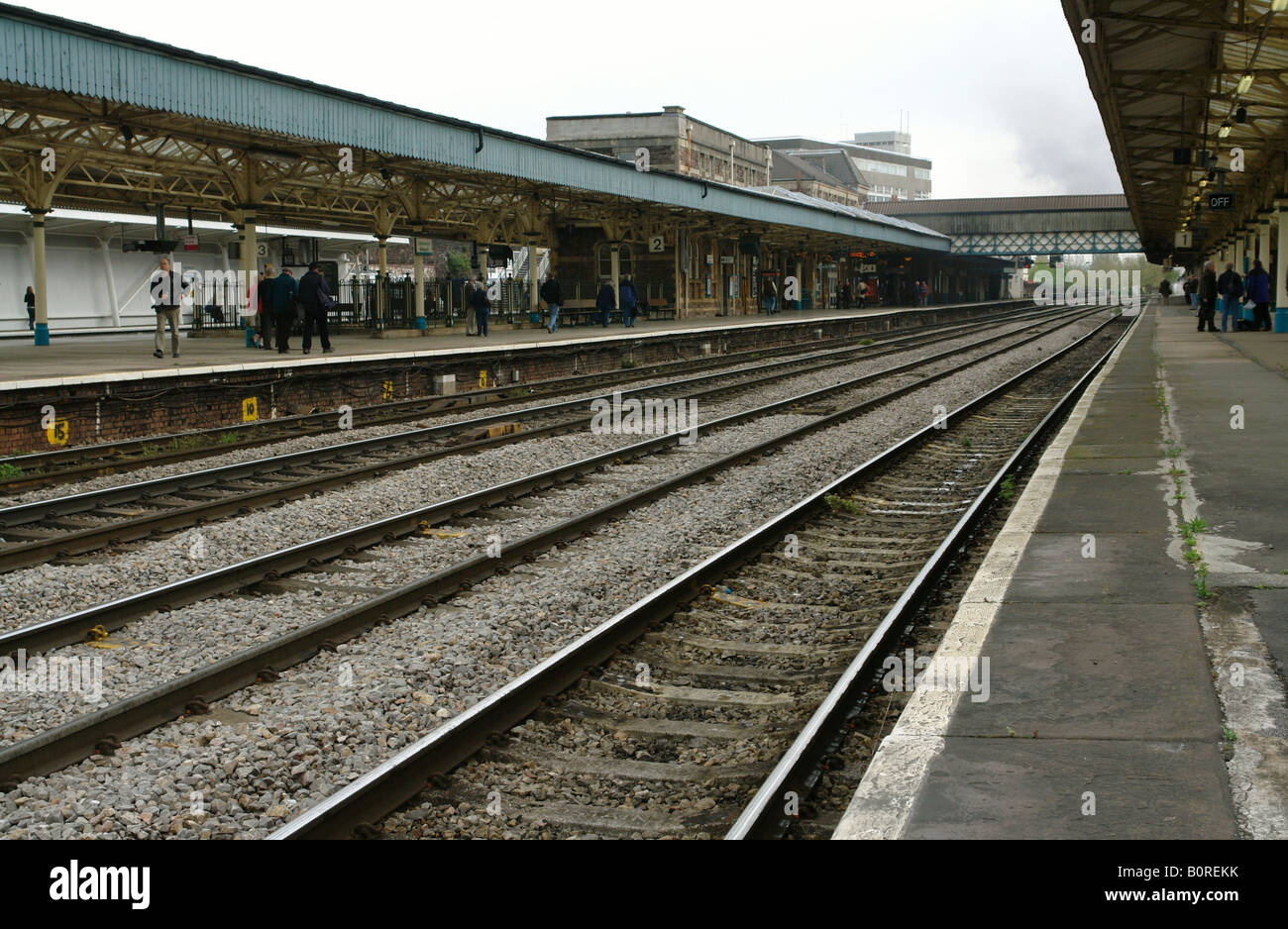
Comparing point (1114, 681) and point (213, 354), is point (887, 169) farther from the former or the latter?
point (1114, 681)

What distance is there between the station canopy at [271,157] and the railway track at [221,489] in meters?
5.54

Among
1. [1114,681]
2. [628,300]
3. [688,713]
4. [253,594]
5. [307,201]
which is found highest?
[307,201]

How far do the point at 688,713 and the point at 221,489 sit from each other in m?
6.86

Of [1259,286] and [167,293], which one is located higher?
[1259,286]

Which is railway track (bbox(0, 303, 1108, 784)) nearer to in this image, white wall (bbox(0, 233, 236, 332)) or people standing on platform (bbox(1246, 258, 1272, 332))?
people standing on platform (bbox(1246, 258, 1272, 332))

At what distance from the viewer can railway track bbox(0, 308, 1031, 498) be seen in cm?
1169

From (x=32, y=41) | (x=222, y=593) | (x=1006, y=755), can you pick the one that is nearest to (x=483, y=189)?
(x=32, y=41)

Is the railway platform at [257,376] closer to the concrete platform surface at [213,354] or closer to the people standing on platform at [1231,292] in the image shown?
the concrete platform surface at [213,354]

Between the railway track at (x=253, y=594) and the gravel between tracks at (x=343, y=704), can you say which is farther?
the railway track at (x=253, y=594)

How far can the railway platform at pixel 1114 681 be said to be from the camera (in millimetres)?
3562

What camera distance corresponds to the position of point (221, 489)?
1081 cm

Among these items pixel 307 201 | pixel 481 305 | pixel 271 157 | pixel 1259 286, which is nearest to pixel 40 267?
pixel 271 157

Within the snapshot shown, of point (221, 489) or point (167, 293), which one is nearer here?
point (221, 489)

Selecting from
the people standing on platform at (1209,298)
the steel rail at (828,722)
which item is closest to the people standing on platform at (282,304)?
the steel rail at (828,722)
